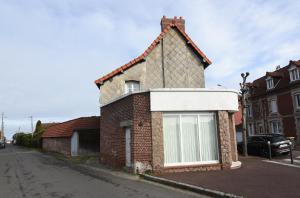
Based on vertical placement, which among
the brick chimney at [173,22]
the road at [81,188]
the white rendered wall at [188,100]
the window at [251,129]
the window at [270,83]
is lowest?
the road at [81,188]

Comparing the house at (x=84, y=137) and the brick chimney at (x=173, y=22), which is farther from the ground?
the brick chimney at (x=173, y=22)

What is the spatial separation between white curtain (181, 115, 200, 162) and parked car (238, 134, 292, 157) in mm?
6968

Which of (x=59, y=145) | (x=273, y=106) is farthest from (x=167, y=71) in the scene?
(x=273, y=106)

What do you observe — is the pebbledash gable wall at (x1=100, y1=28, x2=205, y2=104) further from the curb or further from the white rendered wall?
the curb

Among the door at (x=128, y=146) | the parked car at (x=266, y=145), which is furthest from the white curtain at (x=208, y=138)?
the parked car at (x=266, y=145)

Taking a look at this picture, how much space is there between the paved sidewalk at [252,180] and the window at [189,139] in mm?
888

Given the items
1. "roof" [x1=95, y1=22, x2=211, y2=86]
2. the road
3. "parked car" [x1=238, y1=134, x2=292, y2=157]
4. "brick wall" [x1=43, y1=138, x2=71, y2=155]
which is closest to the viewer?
the road

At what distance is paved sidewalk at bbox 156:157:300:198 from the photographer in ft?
28.3

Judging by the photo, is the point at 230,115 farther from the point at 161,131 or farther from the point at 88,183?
the point at 88,183

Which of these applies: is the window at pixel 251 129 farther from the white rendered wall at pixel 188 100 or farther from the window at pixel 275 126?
the white rendered wall at pixel 188 100

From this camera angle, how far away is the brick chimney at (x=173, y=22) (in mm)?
19881

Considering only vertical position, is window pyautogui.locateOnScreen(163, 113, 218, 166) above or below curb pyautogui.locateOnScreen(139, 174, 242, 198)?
A: above

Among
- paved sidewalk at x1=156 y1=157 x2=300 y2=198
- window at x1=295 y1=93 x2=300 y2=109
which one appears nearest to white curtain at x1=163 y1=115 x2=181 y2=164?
paved sidewalk at x1=156 y1=157 x2=300 y2=198

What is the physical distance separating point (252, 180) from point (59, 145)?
21.3 metres
